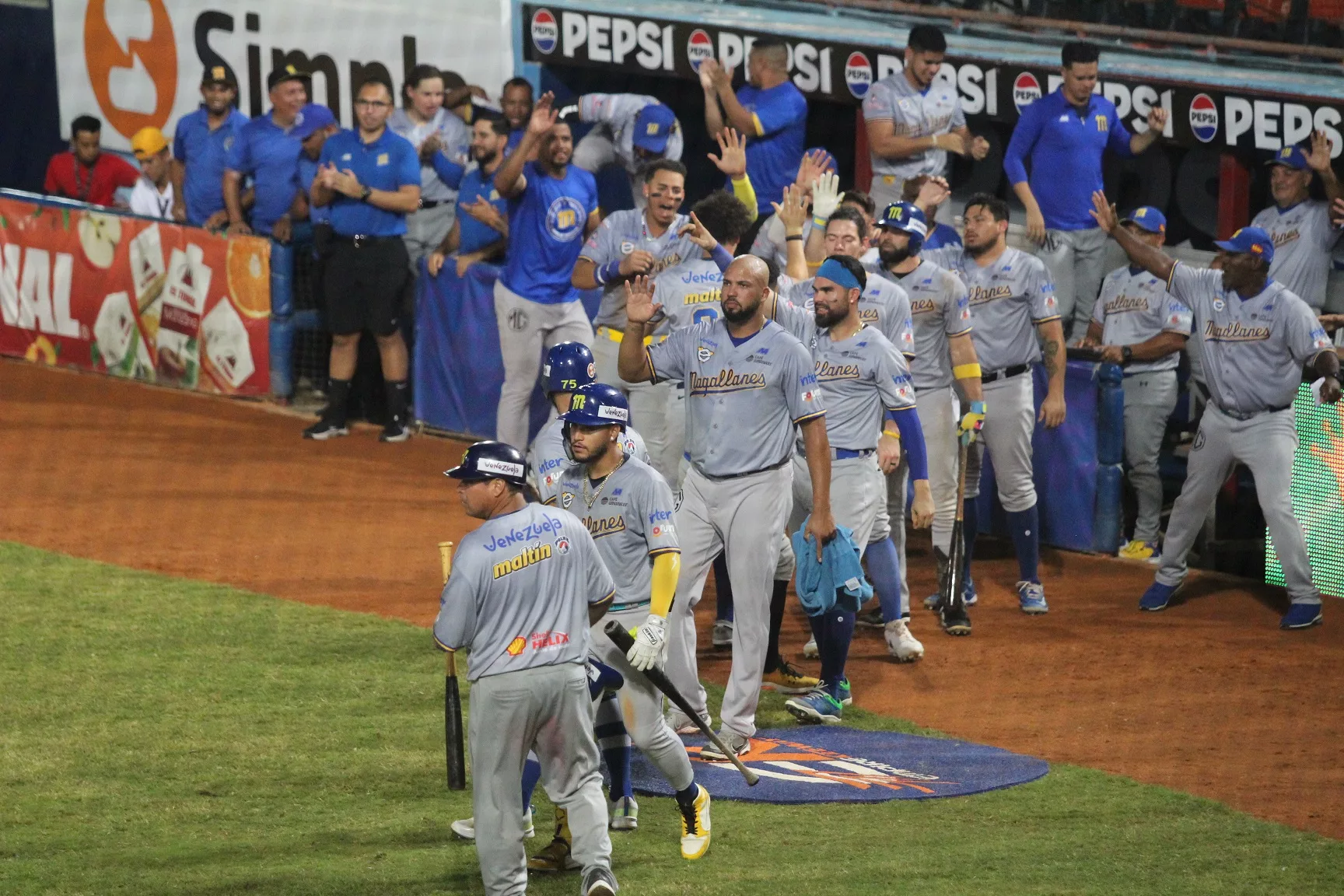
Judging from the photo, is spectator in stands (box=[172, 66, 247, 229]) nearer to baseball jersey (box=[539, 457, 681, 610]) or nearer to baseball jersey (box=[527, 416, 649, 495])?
baseball jersey (box=[527, 416, 649, 495])

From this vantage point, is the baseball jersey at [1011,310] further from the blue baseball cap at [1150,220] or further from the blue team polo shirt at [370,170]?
the blue team polo shirt at [370,170]

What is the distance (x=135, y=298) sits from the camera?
1531 cm

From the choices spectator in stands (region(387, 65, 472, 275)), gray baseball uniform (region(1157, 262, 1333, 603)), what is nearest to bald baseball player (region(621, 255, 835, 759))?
gray baseball uniform (region(1157, 262, 1333, 603))

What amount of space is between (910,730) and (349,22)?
32.8ft

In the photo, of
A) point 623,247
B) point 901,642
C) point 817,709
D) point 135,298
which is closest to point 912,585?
point 901,642

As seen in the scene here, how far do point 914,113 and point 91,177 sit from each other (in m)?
8.16

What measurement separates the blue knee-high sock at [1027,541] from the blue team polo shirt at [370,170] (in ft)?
17.2

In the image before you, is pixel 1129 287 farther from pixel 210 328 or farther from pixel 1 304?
pixel 1 304

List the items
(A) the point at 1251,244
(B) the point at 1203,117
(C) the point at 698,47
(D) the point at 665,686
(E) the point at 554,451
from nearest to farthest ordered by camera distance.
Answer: (D) the point at 665,686
(E) the point at 554,451
(A) the point at 1251,244
(B) the point at 1203,117
(C) the point at 698,47

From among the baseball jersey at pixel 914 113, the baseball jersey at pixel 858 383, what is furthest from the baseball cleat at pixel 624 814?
the baseball jersey at pixel 914 113

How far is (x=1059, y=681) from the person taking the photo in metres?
8.81

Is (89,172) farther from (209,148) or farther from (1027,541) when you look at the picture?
(1027,541)

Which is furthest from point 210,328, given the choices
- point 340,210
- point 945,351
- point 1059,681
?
point 1059,681

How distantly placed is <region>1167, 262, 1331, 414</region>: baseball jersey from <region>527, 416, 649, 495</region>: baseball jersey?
12.9 ft
